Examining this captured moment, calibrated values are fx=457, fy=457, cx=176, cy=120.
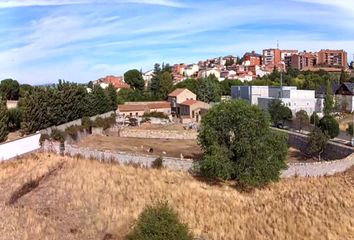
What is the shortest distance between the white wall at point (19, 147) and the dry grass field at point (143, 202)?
3.13 feet

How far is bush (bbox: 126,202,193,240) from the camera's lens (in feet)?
58.0

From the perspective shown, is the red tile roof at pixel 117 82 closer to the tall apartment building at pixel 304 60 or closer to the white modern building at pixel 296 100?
the white modern building at pixel 296 100

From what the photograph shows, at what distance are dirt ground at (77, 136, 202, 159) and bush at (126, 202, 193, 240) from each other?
2402 cm

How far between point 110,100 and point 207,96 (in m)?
23.8

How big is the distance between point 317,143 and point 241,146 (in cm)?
1023

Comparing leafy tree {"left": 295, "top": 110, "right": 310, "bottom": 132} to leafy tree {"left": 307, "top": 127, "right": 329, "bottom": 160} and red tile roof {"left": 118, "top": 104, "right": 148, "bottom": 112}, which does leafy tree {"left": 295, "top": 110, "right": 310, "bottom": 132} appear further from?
red tile roof {"left": 118, "top": 104, "right": 148, "bottom": 112}

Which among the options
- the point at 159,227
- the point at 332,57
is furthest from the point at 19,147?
the point at 332,57

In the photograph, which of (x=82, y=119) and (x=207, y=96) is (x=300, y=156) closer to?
(x=82, y=119)

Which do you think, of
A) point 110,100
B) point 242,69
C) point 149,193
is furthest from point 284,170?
point 242,69

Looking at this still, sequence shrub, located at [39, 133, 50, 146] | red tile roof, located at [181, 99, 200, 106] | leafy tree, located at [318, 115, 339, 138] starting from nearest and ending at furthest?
1. shrub, located at [39, 133, 50, 146]
2. leafy tree, located at [318, 115, 339, 138]
3. red tile roof, located at [181, 99, 200, 106]

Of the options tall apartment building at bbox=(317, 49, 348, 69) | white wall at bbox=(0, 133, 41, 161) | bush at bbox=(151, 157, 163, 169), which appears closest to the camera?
white wall at bbox=(0, 133, 41, 161)

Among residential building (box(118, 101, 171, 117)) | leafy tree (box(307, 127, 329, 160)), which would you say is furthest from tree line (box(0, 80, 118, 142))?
leafy tree (box(307, 127, 329, 160))

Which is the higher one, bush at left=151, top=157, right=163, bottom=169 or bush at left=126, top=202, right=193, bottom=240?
bush at left=126, top=202, right=193, bottom=240

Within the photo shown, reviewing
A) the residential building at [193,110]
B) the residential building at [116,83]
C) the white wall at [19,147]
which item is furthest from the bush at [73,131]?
the residential building at [116,83]
